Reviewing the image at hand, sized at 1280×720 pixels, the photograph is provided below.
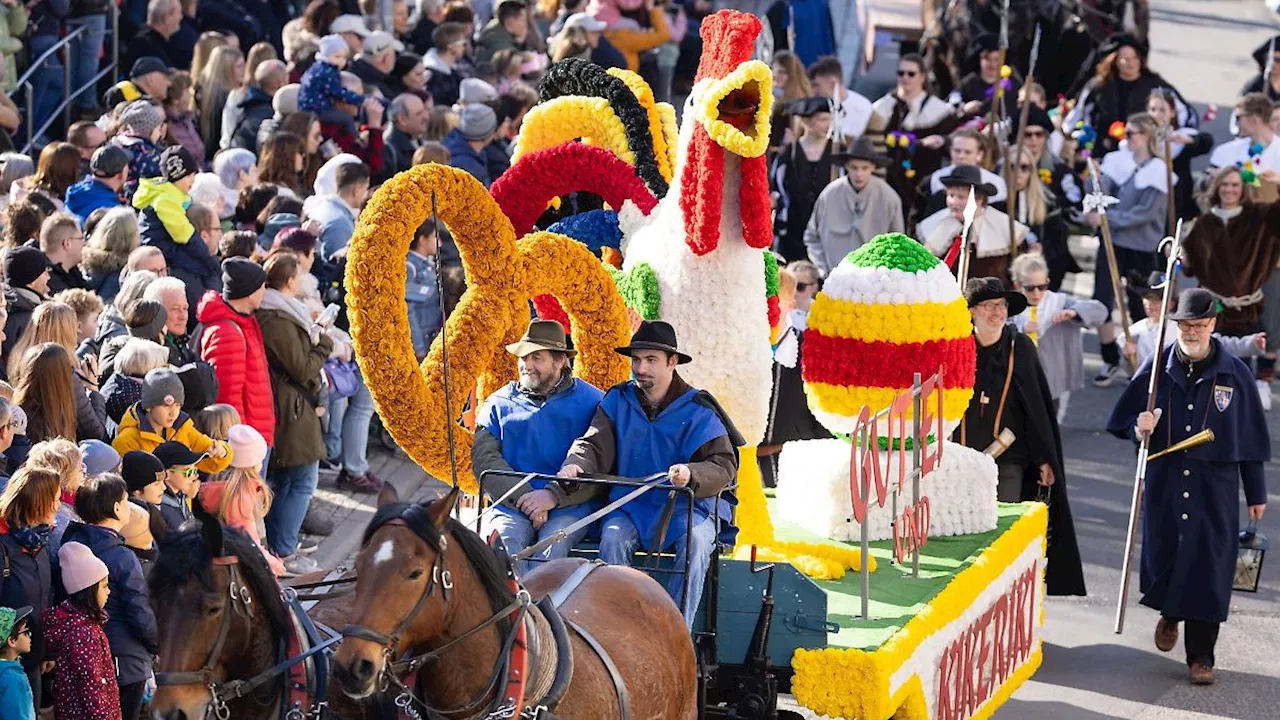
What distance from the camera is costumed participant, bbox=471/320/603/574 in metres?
8.59

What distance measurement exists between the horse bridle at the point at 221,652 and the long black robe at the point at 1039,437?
596cm

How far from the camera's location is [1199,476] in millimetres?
11297

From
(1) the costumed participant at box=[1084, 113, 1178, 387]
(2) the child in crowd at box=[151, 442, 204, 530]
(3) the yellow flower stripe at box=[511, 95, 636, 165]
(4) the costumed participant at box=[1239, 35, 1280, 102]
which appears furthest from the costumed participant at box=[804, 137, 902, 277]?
(2) the child in crowd at box=[151, 442, 204, 530]

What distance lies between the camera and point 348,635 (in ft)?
19.7

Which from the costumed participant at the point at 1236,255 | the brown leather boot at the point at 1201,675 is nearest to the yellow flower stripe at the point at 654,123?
the brown leather boot at the point at 1201,675

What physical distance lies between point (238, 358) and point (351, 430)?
282 cm

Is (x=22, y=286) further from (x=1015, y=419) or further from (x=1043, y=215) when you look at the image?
(x=1043, y=215)

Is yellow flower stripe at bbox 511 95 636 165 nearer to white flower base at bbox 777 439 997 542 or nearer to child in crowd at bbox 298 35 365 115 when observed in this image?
white flower base at bbox 777 439 997 542

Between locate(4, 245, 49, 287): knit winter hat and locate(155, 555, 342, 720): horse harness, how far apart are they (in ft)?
12.9

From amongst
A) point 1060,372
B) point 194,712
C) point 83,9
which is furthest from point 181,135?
point 194,712

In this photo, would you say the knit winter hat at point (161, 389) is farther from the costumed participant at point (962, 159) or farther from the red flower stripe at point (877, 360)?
the costumed participant at point (962, 159)

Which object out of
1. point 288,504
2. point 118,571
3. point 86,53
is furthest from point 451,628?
point 86,53

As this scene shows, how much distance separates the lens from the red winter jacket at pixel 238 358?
35.0 ft

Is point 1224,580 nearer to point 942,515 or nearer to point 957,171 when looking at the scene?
point 942,515
